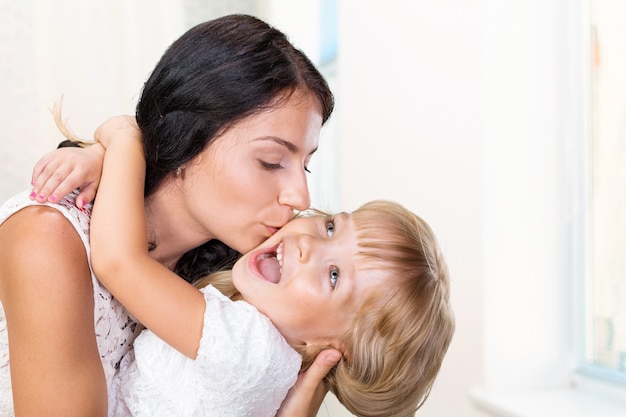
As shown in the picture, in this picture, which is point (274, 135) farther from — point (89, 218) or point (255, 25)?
point (89, 218)

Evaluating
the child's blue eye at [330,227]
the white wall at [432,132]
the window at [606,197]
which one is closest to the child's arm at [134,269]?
the child's blue eye at [330,227]

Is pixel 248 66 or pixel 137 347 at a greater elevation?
pixel 248 66

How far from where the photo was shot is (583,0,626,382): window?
204 centimetres

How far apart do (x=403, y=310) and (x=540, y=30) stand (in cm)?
106

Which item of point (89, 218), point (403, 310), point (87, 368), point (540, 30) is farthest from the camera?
point (540, 30)

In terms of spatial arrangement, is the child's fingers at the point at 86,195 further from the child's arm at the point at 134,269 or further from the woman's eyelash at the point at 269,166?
the woman's eyelash at the point at 269,166

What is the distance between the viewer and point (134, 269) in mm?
1257

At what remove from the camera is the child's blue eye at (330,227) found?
5.03 ft

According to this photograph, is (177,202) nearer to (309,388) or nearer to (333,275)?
(333,275)

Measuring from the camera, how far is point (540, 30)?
6.70 ft

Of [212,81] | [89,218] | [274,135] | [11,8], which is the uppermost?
[11,8]

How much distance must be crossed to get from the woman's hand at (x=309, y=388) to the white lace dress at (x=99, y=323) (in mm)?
366

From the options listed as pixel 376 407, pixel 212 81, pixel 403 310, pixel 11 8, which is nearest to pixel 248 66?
pixel 212 81

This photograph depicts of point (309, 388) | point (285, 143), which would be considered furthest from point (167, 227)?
point (309, 388)
